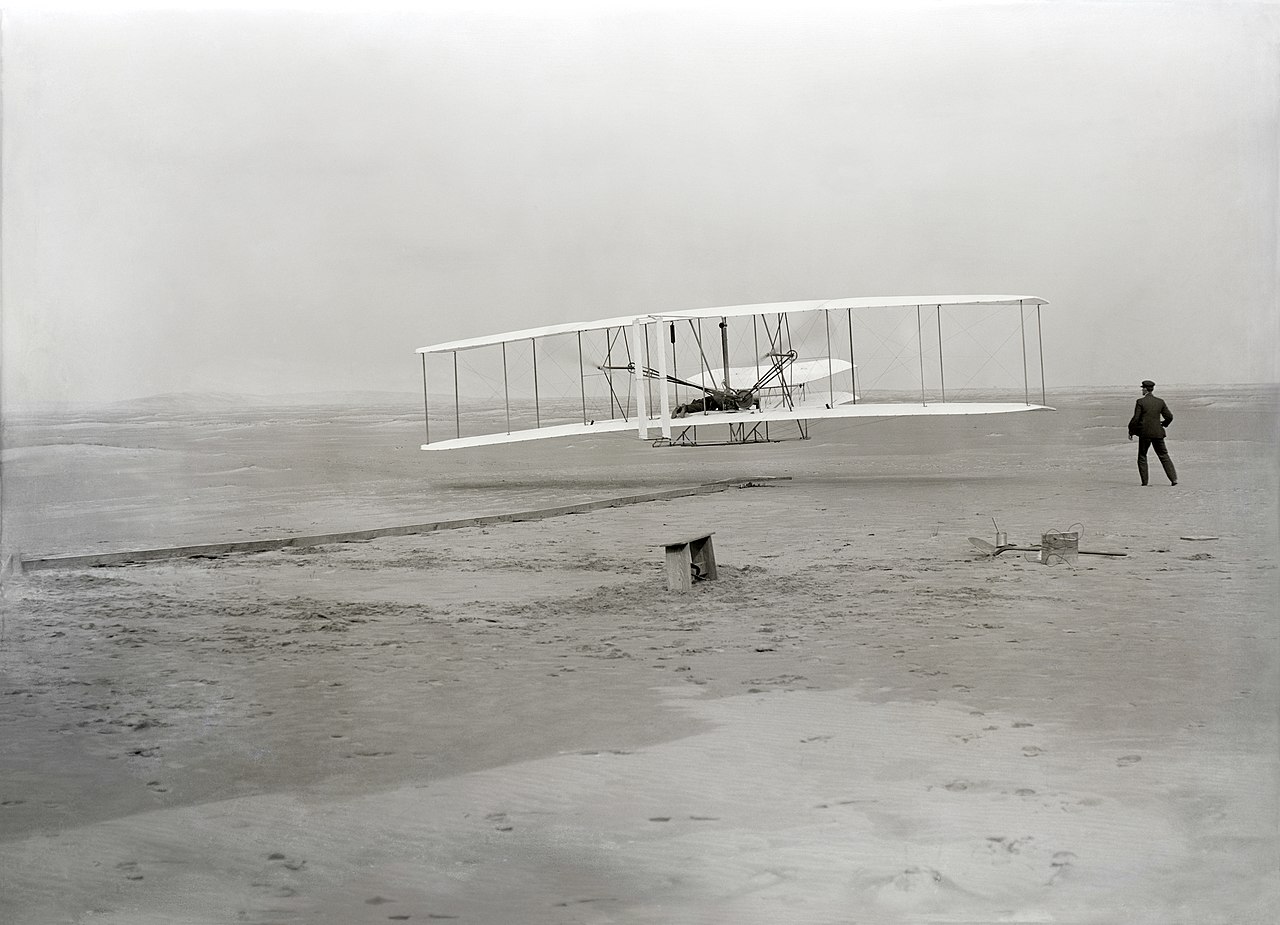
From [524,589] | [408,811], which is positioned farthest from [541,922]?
[524,589]

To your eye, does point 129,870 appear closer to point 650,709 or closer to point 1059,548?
point 650,709

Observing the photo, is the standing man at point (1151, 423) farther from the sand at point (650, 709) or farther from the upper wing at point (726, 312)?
the upper wing at point (726, 312)

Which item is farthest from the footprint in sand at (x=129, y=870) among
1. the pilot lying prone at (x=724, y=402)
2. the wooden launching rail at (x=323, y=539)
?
the pilot lying prone at (x=724, y=402)

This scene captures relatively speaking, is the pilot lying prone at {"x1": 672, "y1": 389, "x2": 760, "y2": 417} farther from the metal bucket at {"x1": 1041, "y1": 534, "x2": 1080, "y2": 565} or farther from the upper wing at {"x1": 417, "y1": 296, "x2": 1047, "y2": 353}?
the metal bucket at {"x1": 1041, "y1": 534, "x2": 1080, "y2": 565}

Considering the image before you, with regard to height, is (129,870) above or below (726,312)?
below

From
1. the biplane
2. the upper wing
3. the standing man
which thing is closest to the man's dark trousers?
the standing man

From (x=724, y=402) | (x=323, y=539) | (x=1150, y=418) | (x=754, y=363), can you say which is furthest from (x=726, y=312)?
(x=323, y=539)
